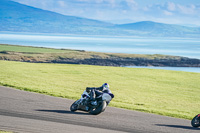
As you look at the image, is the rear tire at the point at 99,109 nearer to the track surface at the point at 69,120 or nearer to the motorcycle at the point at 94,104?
the motorcycle at the point at 94,104

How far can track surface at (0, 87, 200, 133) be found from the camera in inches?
468

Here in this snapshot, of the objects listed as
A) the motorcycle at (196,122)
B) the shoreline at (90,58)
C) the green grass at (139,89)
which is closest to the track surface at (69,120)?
the motorcycle at (196,122)

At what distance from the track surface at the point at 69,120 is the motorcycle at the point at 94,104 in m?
0.25

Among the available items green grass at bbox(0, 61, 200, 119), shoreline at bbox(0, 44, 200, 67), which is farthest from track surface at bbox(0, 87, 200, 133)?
shoreline at bbox(0, 44, 200, 67)

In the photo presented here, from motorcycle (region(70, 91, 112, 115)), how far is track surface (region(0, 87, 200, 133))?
0.25 m

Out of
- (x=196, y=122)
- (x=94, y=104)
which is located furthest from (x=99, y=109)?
(x=196, y=122)

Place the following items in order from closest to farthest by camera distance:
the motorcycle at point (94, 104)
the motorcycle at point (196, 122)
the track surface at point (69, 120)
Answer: the track surface at point (69, 120), the motorcycle at point (196, 122), the motorcycle at point (94, 104)

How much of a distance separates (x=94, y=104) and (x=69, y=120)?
69.4 inches

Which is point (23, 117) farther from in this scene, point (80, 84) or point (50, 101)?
point (80, 84)

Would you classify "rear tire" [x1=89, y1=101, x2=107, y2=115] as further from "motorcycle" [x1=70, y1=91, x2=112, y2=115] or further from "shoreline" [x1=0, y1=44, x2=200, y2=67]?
"shoreline" [x1=0, y1=44, x2=200, y2=67]

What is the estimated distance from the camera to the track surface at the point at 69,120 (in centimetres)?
1189

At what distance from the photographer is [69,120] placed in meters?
13.3

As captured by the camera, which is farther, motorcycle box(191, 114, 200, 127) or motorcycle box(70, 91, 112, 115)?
motorcycle box(70, 91, 112, 115)

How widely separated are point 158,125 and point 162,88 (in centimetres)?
1618
